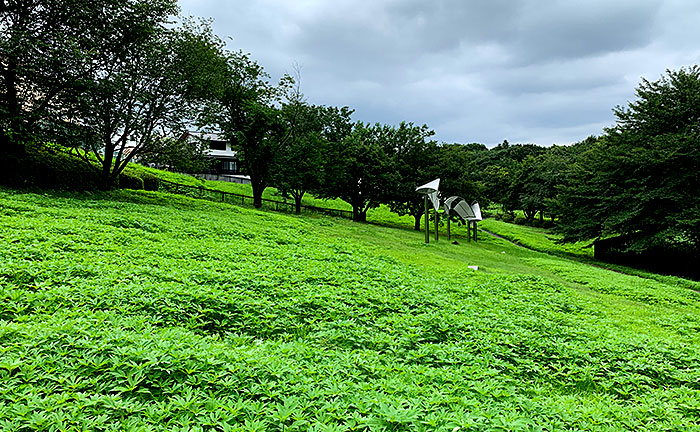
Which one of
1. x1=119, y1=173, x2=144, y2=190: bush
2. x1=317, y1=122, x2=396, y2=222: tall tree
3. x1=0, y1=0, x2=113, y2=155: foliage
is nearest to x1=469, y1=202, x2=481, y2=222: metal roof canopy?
x1=317, y1=122, x2=396, y2=222: tall tree

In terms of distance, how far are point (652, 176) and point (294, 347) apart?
78.5ft

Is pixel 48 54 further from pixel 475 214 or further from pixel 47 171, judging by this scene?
pixel 475 214

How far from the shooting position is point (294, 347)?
377 centimetres

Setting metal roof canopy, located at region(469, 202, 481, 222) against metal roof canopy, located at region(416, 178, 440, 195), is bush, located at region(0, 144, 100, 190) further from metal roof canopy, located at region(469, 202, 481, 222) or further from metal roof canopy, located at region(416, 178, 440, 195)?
metal roof canopy, located at region(469, 202, 481, 222)

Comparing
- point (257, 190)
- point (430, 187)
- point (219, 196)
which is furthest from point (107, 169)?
point (430, 187)

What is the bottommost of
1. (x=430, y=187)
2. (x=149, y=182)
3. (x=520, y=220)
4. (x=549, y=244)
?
(x=549, y=244)

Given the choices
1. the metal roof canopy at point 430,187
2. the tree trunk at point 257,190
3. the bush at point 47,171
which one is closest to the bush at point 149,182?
the bush at point 47,171

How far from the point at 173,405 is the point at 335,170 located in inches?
972

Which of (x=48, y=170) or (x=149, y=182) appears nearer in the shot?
(x=48, y=170)

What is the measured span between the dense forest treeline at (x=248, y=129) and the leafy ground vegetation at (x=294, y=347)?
7257 mm

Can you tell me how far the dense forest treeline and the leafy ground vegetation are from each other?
286 inches

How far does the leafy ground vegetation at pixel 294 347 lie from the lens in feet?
8.41

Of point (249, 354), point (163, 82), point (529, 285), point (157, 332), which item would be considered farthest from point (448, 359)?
point (163, 82)

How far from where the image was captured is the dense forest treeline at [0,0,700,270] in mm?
13133
